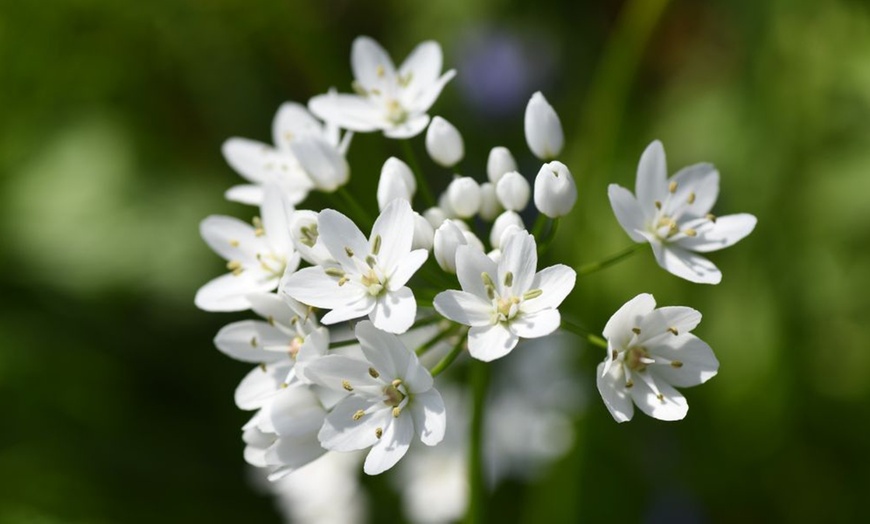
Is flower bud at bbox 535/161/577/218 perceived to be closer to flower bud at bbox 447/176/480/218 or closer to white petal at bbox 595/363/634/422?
flower bud at bbox 447/176/480/218

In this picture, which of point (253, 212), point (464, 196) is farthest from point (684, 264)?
point (253, 212)

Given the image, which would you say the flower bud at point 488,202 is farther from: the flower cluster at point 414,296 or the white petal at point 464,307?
the white petal at point 464,307

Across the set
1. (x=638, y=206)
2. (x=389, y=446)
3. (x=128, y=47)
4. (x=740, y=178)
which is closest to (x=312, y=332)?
(x=389, y=446)

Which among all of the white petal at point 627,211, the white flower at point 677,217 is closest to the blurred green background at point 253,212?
the white flower at point 677,217

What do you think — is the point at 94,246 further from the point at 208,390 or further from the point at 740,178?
the point at 740,178

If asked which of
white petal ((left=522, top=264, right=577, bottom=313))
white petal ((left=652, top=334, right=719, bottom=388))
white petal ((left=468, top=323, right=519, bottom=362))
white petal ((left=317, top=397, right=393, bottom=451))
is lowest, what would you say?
white petal ((left=652, top=334, right=719, bottom=388))

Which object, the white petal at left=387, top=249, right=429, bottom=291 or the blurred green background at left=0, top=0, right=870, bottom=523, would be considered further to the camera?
the blurred green background at left=0, top=0, right=870, bottom=523

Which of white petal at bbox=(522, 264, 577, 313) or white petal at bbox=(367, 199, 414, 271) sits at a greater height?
white petal at bbox=(367, 199, 414, 271)

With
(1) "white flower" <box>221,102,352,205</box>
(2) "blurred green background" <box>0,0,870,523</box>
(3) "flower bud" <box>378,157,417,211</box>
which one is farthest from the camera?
Answer: (2) "blurred green background" <box>0,0,870,523</box>

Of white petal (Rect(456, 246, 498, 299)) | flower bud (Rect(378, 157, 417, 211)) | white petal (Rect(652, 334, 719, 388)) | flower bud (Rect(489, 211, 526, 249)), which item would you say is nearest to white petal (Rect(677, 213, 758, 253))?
white petal (Rect(652, 334, 719, 388))
